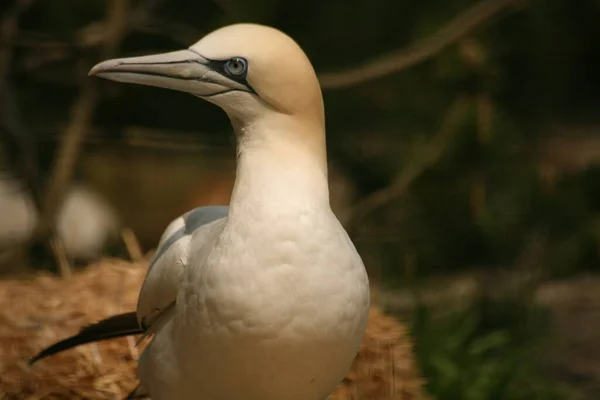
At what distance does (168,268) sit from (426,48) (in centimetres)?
185

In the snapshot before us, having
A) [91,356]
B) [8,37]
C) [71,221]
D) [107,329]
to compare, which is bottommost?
[71,221]

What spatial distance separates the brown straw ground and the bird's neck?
0.77 metres

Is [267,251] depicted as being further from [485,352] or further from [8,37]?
[8,37]

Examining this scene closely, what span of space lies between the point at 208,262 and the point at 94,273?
121 cm

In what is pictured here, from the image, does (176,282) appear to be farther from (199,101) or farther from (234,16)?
(199,101)

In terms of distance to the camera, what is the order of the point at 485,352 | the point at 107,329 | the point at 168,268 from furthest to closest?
1. the point at 485,352
2. the point at 107,329
3. the point at 168,268

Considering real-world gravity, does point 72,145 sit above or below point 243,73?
below

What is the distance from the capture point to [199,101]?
13.3 ft

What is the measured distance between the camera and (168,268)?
1719 millimetres

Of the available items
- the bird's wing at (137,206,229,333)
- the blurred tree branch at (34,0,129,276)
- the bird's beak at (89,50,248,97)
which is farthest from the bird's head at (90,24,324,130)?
the blurred tree branch at (34,0,129,276)

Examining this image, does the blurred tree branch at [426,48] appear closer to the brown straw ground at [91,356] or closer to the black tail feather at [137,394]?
the brown straw ground at [91,356]

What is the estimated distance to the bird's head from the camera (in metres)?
1.52

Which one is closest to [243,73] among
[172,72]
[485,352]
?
[172,72]

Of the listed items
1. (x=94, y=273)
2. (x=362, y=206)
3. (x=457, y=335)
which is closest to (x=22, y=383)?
(x=94, y=273)
